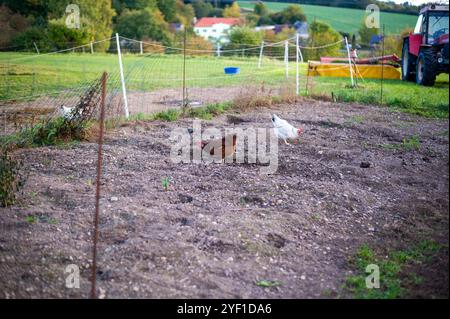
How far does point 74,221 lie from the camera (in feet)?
12.9

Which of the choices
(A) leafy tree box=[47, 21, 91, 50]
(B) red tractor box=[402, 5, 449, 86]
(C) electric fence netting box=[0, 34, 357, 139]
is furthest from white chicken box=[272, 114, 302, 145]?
(A) leafy tree box=[47, 21, 91, 50]

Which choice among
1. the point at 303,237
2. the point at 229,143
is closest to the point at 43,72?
the point at 229,143

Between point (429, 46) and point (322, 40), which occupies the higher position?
point (429, 46)

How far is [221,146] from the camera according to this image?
5.59m

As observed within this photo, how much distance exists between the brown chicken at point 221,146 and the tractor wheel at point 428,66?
363 inches

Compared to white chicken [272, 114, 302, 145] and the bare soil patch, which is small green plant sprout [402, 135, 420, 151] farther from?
white chicken [272, 114, 302, 145]

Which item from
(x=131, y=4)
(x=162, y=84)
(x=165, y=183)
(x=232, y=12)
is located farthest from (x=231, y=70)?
(x=232, y=12)

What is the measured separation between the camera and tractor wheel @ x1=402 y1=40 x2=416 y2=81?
1495cm

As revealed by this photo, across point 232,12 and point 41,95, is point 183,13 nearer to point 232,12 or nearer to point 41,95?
point 232,12

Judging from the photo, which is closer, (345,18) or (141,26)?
(141,26)

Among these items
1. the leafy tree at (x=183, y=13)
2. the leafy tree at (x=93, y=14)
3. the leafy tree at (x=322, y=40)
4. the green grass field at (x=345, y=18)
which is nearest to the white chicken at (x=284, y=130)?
the leafy tree at (x=322, y=40)

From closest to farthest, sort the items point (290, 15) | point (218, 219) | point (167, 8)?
point (218, 219) < point (167, 8) < point (290, 15)

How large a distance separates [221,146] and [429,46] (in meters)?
10.3
